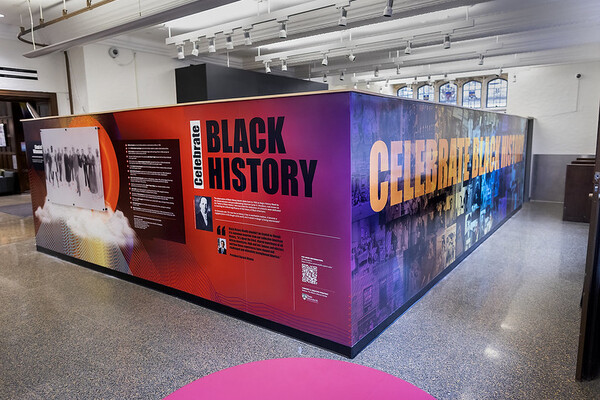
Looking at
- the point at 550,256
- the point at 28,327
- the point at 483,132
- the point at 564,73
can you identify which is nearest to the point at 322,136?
the point at 28,327

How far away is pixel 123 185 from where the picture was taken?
440 cm

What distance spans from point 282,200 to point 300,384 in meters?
1.96

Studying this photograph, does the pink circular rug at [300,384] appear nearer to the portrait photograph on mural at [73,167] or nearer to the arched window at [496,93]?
the portrait photograph on mural at [73,167]

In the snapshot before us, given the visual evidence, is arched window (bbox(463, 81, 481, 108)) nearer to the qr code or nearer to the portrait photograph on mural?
the portrait photograph on mural

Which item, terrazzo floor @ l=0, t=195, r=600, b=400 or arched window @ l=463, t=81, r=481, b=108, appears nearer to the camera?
terrazzo floor @ l=0, t=195, r=600, b=400

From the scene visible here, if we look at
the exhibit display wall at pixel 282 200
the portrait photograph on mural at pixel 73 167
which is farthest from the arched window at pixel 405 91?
the portrait photograph on mural at pixel 73 167

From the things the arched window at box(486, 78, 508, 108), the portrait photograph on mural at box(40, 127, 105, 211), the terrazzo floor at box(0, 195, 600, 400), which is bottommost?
the terrazzo floor at box(0, 195, 600, 400)

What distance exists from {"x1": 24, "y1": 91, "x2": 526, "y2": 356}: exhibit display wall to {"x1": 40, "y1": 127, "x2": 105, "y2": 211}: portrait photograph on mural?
24 millimetres

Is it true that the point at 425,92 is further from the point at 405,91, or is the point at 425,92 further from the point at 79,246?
the point at 79,246

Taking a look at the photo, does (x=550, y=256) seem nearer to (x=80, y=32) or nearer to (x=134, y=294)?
(x=134, y=294)

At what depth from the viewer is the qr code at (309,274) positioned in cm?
306

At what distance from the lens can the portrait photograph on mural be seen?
15.3 feet

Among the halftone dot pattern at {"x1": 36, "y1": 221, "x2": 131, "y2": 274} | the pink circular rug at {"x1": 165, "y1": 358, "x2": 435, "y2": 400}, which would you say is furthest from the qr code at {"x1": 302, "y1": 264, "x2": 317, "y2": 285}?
the halftone dot pattern at {"x1": 36, "y1": 221, "x2": 131, "y2": 274}

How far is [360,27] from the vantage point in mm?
7766
